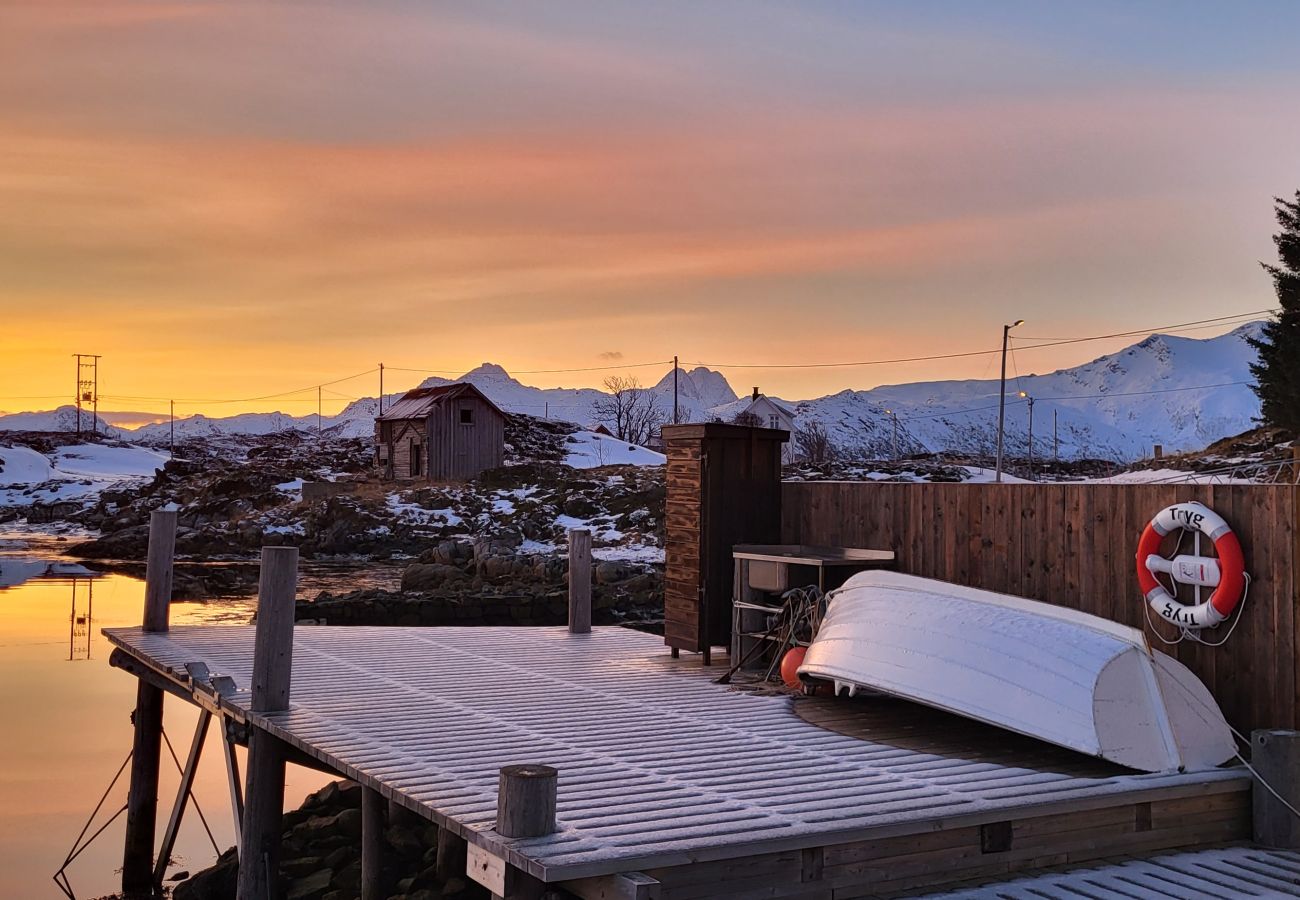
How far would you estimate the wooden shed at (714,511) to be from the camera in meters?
11.8

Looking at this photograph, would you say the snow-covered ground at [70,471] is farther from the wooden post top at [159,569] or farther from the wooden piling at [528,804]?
the wooden piling at [528,804]

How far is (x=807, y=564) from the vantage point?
1056cm

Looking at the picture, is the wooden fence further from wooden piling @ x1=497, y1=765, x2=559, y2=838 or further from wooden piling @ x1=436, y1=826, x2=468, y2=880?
wooden piling @ x1=497, y1=765, x2=559, y2=838

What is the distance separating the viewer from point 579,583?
14258 mm

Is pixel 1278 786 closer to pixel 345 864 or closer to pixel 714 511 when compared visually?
pixel 714 511

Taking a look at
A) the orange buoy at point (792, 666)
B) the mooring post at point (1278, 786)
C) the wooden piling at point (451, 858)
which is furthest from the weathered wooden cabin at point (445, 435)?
the mooring post at point (1278, 786)

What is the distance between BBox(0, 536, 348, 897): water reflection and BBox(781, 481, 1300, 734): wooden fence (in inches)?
334

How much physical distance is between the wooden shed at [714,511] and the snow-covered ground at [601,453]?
59.5 metres

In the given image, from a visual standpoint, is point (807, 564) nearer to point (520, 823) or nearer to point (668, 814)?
point (668, 814)

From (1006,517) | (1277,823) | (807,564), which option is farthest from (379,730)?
(1277,823)

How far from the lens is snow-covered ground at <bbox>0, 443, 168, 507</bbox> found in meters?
69.9

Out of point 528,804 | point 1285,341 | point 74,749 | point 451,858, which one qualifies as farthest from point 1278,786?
→ point 1285,341

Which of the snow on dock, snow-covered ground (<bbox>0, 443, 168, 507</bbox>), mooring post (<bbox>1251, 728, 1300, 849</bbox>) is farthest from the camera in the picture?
snow-covered ground (<bbox>0, 443, 168, 507</bbox>)

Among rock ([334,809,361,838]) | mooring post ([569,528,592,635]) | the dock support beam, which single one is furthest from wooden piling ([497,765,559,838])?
mooring post ([569,528,592,635])
